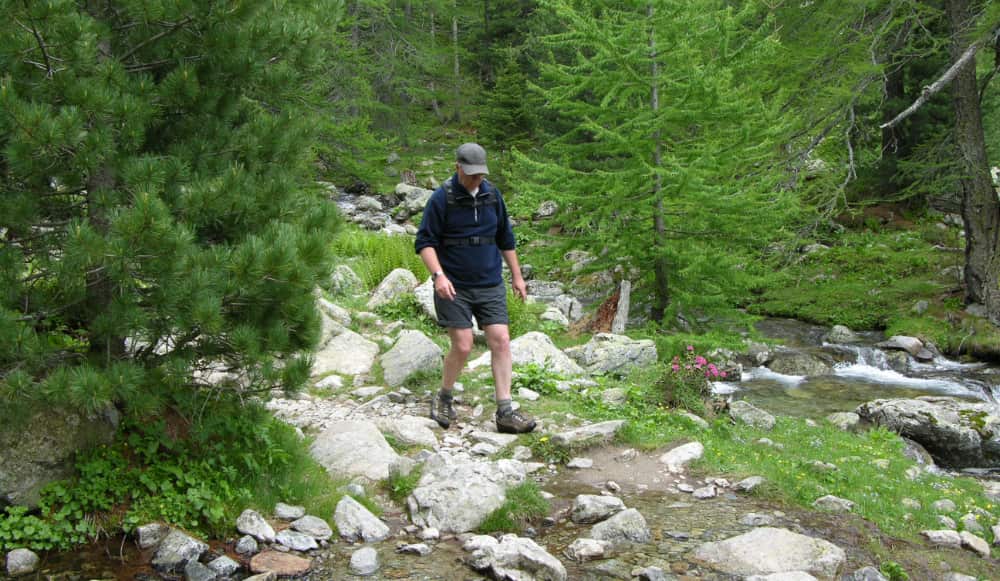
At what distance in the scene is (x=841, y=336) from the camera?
14961mm

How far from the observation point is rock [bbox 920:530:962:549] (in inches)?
203

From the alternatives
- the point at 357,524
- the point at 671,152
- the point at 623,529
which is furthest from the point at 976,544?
the point at 671,152

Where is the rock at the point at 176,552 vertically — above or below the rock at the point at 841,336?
above

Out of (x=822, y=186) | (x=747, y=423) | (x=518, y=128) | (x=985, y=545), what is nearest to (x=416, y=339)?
(x=747, y=423)

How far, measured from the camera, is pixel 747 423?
8211mm

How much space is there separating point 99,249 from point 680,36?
939 cm

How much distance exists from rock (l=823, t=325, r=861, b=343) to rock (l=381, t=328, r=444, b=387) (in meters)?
9.94

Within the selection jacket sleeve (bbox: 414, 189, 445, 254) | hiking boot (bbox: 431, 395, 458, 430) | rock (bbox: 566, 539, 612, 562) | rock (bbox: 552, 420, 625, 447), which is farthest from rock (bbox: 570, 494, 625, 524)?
jacket sleeve (bbox: 414, 189, 445, 254)

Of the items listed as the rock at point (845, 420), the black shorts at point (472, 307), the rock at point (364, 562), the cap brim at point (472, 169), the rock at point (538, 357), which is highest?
the cap brim at point (472, 169)

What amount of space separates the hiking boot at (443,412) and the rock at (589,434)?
1046mm

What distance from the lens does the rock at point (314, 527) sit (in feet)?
14.1

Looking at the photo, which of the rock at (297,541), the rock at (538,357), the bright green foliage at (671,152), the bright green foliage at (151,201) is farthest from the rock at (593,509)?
the bright green foliage at (671,152)

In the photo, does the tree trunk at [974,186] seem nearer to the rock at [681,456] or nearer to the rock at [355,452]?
the rock at [681,456]

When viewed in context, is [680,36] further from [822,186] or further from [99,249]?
[99,249]
